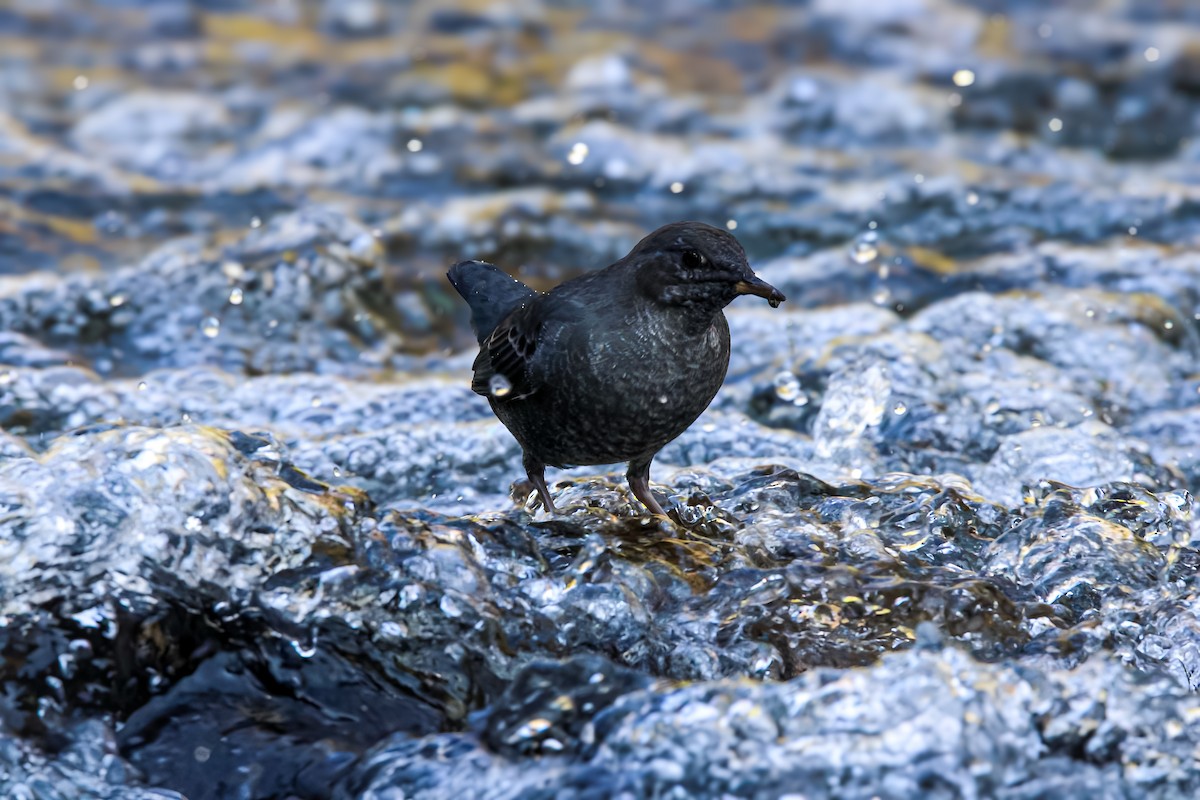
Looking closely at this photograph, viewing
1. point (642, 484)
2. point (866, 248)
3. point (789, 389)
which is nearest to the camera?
point (642, 484)

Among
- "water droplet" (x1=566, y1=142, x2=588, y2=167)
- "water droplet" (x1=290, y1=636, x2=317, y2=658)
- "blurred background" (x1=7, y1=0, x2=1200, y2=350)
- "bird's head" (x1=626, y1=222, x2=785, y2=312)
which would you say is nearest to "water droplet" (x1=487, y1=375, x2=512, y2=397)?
"bird's head" (x1=626, y1=222, x2=785, y2=312)

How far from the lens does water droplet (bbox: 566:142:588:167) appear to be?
27.0 ft

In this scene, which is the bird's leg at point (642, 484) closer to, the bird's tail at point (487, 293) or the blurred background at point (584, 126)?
the bird's tail at point (487, 293)

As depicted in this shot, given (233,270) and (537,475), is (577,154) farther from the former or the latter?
(537,475)

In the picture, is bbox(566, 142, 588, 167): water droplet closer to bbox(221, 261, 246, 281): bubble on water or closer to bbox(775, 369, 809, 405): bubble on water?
bbox(221, 261, 246, 281): bubble on water

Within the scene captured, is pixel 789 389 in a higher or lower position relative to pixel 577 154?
lower

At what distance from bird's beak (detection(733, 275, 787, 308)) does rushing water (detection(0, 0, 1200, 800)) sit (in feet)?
2.50

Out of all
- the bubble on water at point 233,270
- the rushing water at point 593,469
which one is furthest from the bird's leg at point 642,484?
the bubble on water at point 233,270

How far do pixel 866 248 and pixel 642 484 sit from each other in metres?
3.33

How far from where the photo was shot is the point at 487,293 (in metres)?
4.54

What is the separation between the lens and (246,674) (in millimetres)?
3137

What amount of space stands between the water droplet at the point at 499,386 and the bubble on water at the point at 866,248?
11.0ft

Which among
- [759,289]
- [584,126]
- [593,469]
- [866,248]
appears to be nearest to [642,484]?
[759,289]

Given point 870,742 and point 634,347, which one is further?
point 634,347
